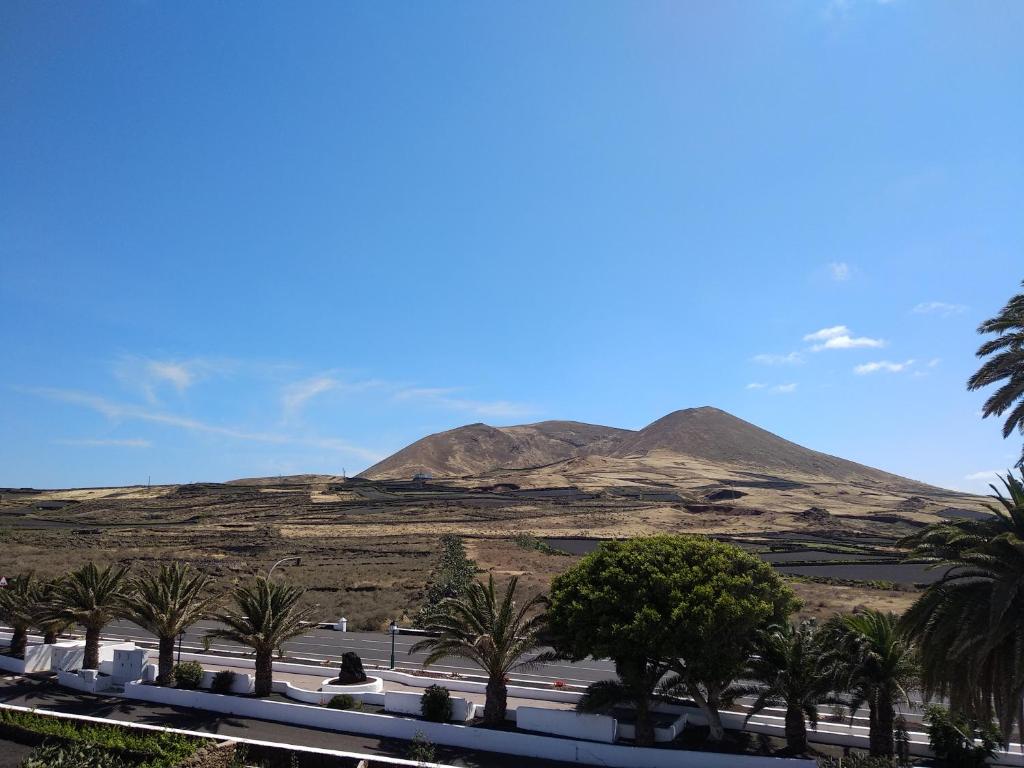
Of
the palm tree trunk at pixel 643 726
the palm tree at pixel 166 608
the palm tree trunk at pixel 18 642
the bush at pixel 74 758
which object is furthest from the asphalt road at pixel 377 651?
the bush at pixel 74 758

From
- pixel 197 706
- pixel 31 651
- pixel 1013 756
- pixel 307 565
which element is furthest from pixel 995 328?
pixel 307 565

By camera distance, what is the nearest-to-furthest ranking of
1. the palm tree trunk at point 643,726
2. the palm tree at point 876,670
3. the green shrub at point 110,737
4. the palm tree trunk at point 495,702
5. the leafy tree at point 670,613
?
the green shrub at point 110,737 < the palm tree at point 876,670 < the leafy tree at point 670,613 < the palm tree trunk at point 643,726 < the palm tree trunk at point 495,702

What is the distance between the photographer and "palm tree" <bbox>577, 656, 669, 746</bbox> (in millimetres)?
21312

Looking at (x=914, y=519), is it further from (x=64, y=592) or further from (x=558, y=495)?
(x=64, y=592)

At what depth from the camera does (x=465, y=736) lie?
73.2 feet

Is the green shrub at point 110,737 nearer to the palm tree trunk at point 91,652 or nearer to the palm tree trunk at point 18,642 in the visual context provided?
the palm tree trunk at point 91,652

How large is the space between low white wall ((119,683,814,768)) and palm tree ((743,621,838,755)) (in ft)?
5.22

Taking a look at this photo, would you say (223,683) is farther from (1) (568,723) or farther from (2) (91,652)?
(1) (568,723)

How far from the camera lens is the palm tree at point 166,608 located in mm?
26922

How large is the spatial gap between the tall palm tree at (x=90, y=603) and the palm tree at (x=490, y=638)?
1555cm

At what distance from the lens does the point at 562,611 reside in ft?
75.0

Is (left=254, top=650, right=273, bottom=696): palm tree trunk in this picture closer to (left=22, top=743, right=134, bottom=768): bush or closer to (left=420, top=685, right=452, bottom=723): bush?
(left=420, top=685, right=452, bottom=723): bush

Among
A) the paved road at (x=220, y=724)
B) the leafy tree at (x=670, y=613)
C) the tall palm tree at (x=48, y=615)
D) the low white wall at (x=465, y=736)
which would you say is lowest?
the paved road at (x=220, y=724)

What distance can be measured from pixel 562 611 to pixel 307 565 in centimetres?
4812
